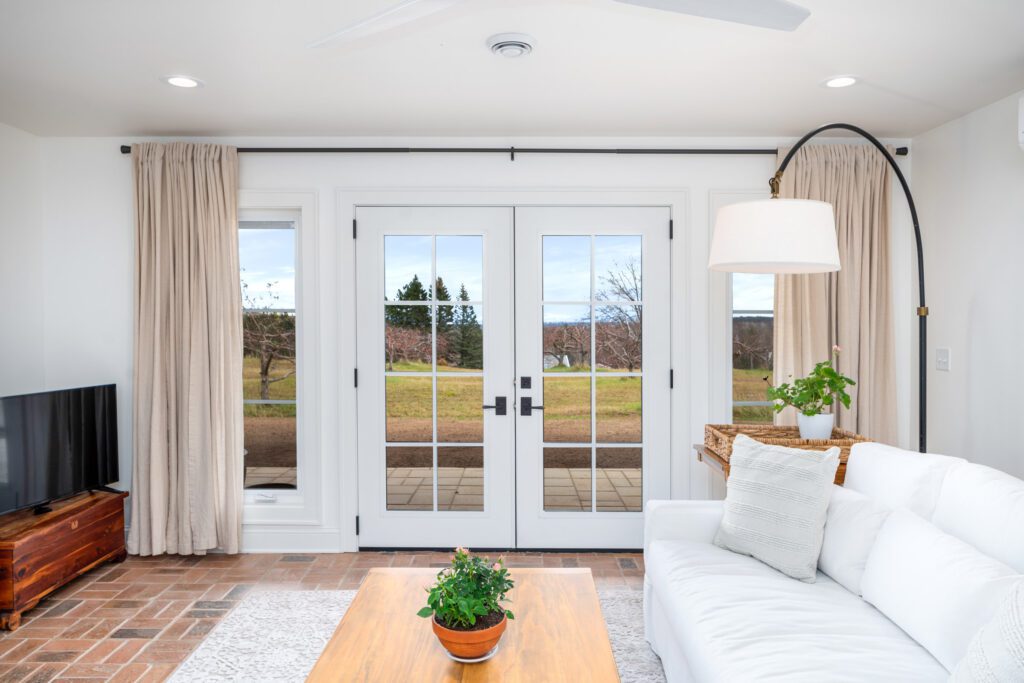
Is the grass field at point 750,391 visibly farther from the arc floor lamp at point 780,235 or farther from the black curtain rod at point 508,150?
the arc floor lamp at point 780,235

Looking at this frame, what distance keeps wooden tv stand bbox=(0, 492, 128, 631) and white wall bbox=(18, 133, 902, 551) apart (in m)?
0.60

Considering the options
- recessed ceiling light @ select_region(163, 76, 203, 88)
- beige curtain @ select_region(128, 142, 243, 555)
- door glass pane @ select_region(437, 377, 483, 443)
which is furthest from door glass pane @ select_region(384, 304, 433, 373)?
recessed ceiling light @ select_region(163, 76, 203, 88)

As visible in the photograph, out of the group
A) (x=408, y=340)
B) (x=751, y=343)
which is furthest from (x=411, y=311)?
(x=751, y=343)

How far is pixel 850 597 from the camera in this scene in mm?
2143

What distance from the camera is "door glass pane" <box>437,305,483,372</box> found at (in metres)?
3.90

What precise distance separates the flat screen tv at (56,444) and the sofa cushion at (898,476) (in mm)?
3794

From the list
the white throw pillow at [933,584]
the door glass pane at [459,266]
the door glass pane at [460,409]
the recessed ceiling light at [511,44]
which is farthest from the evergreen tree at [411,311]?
the white throw pillow at [933,584]

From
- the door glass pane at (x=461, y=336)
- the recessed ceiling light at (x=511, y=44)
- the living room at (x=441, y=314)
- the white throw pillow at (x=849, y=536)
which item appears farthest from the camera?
the door glass pane at (x=461, y=336)

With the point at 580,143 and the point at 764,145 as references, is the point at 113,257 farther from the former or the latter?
the point at 764,145

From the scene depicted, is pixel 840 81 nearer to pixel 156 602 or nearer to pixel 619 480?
pixel 619 480

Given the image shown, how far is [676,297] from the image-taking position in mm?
3846

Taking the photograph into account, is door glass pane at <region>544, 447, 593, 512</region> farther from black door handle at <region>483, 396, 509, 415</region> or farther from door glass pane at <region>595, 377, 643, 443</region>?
black door handle at <region>483, 396, 509, 415</region>

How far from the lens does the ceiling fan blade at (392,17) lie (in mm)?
1686

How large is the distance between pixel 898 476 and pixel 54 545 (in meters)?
3.80
